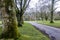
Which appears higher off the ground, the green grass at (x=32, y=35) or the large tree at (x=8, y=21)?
the large tree at (x=8, y=21)

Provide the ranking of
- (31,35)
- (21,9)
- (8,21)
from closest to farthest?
1. (8,21)
2. (31,35)
3. (21,9)

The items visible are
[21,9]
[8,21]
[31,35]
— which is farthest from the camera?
[21,9]

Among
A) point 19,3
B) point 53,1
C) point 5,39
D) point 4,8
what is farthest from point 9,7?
point 53,1

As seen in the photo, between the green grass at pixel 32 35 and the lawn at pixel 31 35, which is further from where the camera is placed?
the green grass at pixel 32 35

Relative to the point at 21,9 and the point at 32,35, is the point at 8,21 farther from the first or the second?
the point at 21,9

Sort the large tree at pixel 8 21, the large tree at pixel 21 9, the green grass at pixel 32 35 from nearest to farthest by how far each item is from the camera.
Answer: the large tree at pixel 8 21 < the green grass at pixel 32 35 < the large tree at pixel 21 9

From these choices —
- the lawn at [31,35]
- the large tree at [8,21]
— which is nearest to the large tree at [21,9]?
the lawn at [31,35]

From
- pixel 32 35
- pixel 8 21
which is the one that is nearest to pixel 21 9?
pixel 32 35

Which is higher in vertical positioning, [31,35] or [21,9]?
[21,9]

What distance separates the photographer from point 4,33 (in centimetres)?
874

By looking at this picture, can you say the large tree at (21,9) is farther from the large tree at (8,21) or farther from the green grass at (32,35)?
the large tree at (8,21)

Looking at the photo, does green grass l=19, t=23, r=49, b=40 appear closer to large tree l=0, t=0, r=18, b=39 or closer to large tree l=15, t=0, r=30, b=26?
large tree l=0, t=0, r=18, b=39

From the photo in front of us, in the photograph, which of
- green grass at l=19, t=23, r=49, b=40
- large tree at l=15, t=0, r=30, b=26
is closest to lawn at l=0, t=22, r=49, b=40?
green grass at l=19, t=23, r=49, b=40

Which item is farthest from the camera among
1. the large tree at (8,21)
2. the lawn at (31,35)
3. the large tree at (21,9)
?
the large tree at (21,9)
